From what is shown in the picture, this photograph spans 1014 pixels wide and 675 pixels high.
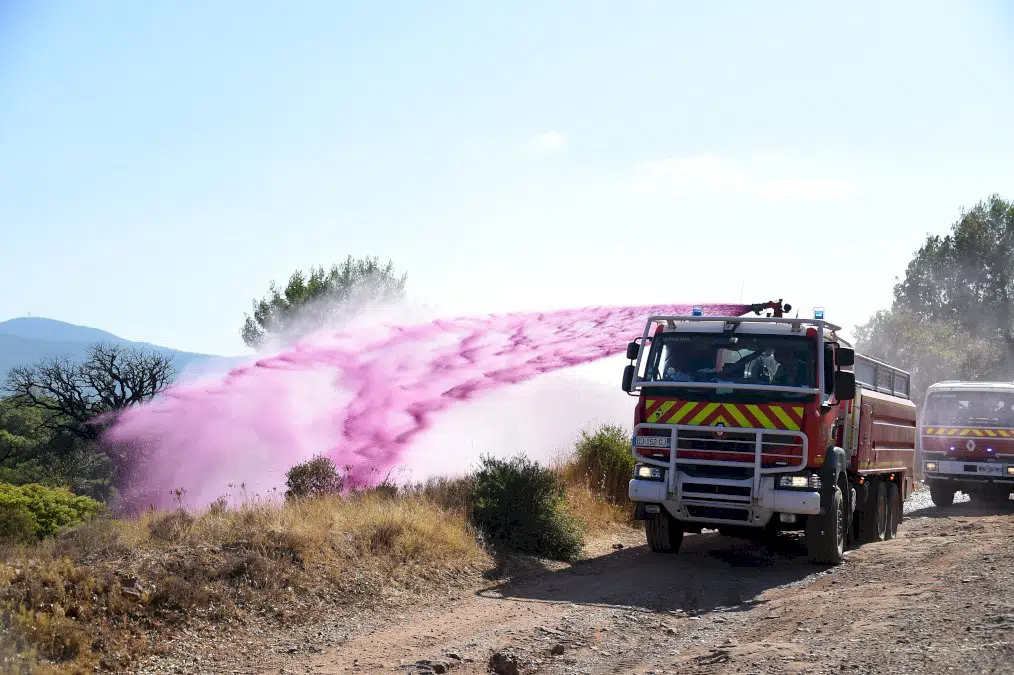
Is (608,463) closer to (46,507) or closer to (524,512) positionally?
(524,512)

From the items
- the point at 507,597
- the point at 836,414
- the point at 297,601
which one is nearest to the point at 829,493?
the point at 836,414

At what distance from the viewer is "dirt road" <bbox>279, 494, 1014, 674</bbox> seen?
691cm

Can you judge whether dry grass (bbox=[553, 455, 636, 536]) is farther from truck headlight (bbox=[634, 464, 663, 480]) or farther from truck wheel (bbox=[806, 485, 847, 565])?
truck wheel (bbox=[806, 485, 847, 565])

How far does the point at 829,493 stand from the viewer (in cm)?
1150

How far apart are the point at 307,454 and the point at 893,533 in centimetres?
1433

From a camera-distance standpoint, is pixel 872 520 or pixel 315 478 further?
pixel 315 478

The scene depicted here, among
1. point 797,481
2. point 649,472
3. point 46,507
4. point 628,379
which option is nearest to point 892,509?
point 797,481

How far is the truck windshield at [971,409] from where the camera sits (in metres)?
20.8

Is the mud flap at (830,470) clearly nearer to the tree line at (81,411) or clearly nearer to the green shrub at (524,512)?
the green shrub at (524,512)

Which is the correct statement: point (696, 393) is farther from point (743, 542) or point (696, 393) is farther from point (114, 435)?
point (114, 435)

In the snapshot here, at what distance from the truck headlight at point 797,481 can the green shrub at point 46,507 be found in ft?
35.6

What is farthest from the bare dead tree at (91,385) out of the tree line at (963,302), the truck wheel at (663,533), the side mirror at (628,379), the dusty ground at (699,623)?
the tree line at (963,302)

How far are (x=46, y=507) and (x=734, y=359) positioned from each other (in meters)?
13.0

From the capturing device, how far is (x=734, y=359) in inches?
472
